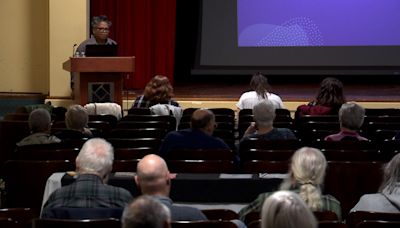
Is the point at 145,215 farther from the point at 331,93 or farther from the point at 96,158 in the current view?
the point at 331,93

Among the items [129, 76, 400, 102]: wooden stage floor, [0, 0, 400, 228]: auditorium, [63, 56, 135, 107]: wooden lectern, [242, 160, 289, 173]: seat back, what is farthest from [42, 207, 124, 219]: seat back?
[129, 76, 400, 102]: wooden stage floor

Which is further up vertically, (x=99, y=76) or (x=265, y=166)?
(x=99, y=76)

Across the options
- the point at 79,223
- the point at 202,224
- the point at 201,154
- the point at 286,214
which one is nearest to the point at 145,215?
the point at 286,214

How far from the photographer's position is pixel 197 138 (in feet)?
21.2

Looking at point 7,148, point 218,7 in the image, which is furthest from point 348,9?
point 7,148

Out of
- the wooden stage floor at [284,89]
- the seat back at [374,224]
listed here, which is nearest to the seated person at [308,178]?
the seat back at [374,224]

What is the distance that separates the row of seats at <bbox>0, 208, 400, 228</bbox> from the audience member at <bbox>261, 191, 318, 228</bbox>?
723 millimetres

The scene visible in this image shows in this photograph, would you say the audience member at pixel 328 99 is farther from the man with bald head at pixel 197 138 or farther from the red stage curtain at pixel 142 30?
the red stage curtain at pixel 142 30

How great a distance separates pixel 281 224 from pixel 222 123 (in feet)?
17.8

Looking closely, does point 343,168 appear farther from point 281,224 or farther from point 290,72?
point 290,72

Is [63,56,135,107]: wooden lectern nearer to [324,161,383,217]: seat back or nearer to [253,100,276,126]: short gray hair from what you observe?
[253,100,276,126]: short gray hair

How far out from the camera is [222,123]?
27.1 feet

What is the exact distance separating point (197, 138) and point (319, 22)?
722 centimetres

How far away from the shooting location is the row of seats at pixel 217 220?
3639 mm
